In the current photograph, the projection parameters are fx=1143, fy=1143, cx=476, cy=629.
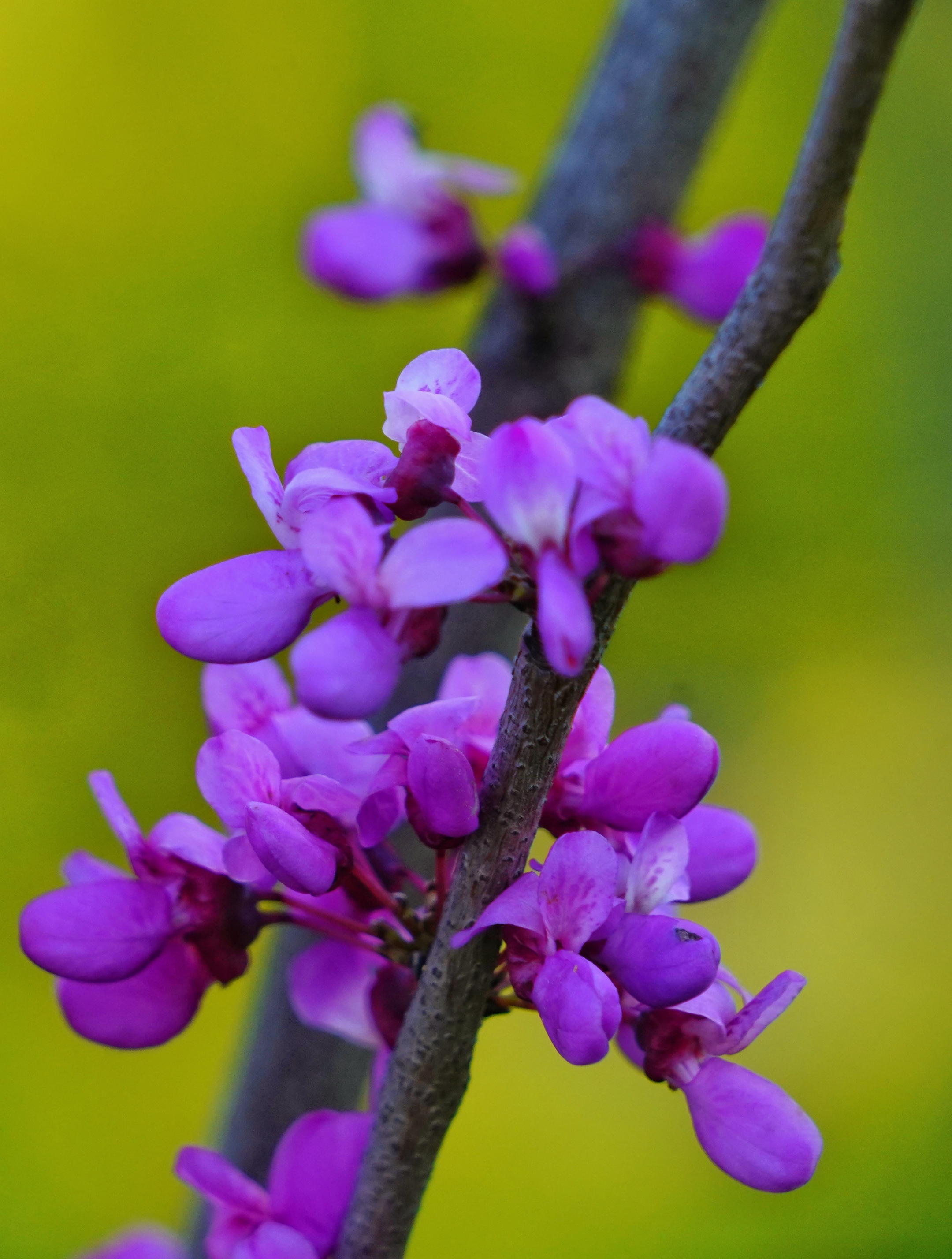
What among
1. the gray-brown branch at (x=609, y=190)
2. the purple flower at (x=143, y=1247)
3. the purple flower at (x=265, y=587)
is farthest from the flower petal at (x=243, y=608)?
the purple flower at (x=143, y=1247)

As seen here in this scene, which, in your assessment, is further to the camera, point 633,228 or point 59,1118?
point 59,1118

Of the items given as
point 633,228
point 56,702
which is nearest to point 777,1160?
point 633,228

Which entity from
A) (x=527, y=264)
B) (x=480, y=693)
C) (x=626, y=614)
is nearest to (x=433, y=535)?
(x=480, y=693)

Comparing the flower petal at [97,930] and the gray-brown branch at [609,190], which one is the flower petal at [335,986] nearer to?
the flower petal at [97,930]

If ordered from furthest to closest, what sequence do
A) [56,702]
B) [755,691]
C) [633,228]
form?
[755,691] → [56,702] → [633,228]

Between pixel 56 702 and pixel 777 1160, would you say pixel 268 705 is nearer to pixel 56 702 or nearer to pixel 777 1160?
pixel 777 1160

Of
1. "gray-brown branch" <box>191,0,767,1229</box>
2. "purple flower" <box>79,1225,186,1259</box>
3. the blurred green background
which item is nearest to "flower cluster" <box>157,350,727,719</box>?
"gray-brown branch" <box>191,0,767,1229</box>

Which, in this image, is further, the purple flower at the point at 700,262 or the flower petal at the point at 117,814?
the purple flower at the point at 700,262
